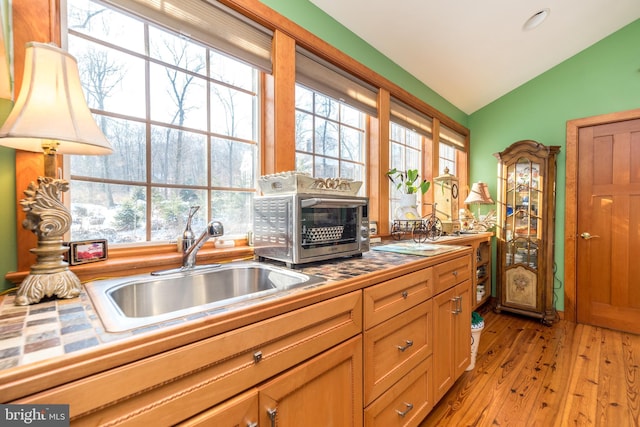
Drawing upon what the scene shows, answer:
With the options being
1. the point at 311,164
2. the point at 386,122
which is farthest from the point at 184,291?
the point at 386,122

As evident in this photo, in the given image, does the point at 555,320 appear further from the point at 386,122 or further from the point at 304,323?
the point at 304,323

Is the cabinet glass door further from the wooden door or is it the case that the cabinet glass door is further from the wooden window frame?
the wooden window frame

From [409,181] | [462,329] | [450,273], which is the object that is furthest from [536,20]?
[462,329]

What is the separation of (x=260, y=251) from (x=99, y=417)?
0.92 metres

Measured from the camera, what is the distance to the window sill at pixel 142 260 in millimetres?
1038

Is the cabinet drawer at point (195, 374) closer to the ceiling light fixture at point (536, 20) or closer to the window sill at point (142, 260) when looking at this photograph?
the window sill at point (142, 260)

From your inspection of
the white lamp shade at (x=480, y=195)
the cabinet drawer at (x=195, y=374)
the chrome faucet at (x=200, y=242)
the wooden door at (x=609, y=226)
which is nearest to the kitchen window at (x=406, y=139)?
the white lamp shade at (x=480, y=195)

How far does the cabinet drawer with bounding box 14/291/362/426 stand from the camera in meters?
0.52

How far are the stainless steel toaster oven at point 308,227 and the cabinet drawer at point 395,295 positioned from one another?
308 mm

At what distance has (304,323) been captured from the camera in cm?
88

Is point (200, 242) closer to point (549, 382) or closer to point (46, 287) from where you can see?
point (46, 287)

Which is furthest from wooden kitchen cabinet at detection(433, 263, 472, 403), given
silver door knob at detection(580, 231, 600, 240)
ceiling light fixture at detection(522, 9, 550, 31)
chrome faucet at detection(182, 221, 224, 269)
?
ceiling light fixture at detection(522, 9, 550, 31)

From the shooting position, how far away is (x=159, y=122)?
54.1 inches

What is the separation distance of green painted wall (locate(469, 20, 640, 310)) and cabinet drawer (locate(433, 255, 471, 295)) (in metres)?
2.08
